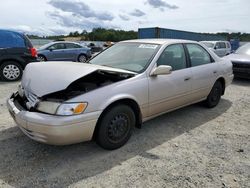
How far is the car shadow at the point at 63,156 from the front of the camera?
2924mm

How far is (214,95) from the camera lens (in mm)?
5570

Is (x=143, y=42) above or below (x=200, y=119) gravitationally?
above

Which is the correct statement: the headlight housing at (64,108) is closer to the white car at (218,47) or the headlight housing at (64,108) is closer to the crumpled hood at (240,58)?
the crumpled hood at (240,58)

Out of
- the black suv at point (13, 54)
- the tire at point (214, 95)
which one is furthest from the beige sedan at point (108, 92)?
the black suv at point (13, 54)

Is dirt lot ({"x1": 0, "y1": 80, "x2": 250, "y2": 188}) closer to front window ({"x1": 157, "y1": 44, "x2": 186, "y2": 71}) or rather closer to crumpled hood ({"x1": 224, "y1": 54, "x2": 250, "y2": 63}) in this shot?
front window ({"x1": 157, "y1": 44, "x2": 186, "y2": 71})

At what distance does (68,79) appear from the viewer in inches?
123

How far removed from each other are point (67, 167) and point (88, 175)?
33 cm

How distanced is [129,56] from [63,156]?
1.94m

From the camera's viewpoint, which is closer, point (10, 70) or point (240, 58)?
point (10, 70)

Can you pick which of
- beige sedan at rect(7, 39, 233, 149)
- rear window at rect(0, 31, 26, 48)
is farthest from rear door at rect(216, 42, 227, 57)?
beige sedan at rect(7, 39, 233, 149)

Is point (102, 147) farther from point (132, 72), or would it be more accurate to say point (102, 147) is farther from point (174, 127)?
A: point (174, 127)

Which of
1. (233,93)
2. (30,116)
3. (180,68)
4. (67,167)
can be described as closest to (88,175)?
(67,167)

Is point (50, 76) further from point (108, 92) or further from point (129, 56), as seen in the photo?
point (129, 56)

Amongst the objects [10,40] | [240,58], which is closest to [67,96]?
[10,40]
